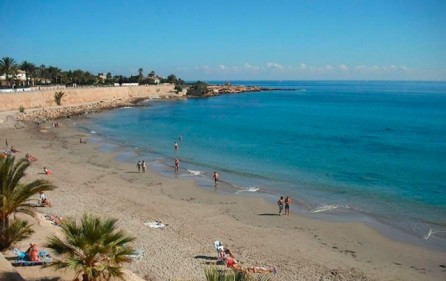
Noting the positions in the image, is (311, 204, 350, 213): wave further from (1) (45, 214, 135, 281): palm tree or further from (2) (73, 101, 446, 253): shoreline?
(1) (45, 214, 135, 281): palm tree

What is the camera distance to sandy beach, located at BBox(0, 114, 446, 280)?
46.9 ft

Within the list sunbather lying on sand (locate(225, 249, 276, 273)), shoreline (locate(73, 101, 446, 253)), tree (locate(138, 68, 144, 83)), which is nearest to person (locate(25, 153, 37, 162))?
shoreline (locate(73, 101, 446, 253))

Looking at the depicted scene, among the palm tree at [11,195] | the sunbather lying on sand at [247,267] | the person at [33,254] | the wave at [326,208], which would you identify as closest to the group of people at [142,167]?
the wave at [326,208]

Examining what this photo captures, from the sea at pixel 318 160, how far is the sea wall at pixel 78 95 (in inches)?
376

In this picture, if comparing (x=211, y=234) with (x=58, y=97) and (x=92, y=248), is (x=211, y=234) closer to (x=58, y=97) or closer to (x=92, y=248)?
(x=92, y=248)

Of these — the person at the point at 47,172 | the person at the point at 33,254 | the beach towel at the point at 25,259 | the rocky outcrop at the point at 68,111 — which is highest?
the rocky outcrop at the point at 68,111

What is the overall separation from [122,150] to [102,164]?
7.01m

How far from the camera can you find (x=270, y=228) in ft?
61.8

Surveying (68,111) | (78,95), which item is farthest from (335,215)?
(78,95)

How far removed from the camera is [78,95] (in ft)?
258

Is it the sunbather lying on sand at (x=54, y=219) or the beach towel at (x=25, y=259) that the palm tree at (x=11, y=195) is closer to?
the beach towel at (x=25, y=259)

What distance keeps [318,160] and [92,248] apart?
2851cm

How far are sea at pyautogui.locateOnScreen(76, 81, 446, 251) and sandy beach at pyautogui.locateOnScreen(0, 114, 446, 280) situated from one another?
1.57 meters

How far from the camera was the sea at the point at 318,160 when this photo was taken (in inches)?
857
